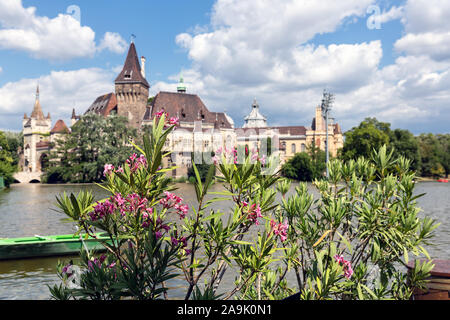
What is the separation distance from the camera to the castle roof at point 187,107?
8725cm

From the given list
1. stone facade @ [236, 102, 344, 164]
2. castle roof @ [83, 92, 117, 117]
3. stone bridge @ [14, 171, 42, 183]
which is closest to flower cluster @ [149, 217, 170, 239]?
stone bridge @ [14, 171, 42, 183]

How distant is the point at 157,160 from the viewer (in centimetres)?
330

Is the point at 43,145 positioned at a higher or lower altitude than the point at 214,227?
higher

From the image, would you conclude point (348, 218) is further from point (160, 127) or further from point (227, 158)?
point (160, 127)

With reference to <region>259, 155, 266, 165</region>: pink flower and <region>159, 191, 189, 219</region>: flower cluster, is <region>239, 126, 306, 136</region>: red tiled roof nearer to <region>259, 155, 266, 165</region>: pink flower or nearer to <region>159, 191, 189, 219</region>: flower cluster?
<region>259, 155, 266, 165</region>: pink flower

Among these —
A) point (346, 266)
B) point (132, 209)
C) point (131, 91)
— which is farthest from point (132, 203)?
point (131, 91)

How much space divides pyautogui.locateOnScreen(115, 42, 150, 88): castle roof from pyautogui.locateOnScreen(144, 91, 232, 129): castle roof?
612 cm

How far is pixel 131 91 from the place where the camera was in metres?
81.1

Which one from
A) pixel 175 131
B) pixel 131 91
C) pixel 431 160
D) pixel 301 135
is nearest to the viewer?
pixel 175 131

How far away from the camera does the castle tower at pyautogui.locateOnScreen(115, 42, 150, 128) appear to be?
81000 mm

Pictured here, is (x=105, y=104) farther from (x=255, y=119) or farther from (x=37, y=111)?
(x=255, y=119)

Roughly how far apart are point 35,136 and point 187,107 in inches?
1775
